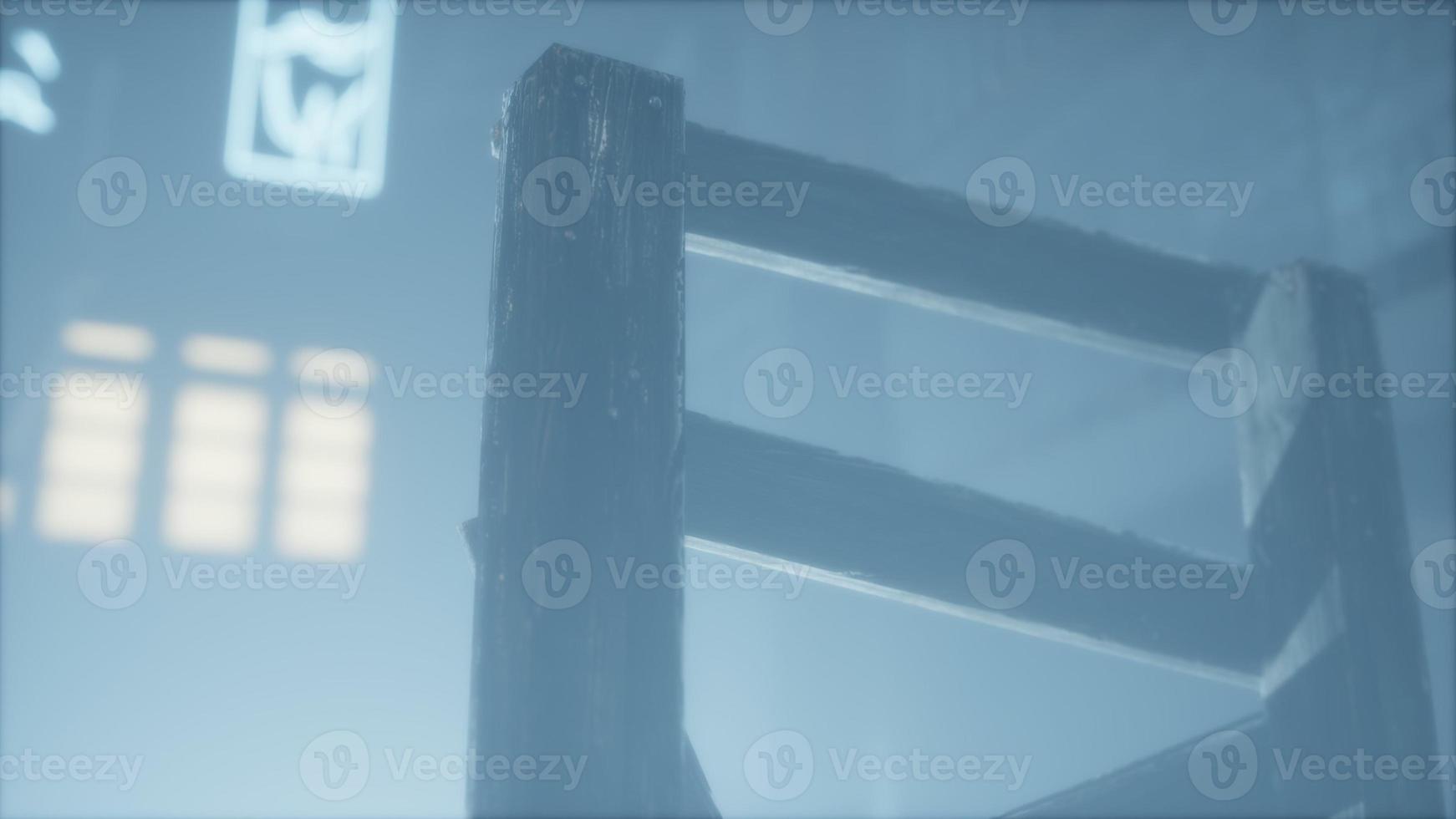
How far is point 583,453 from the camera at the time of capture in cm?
81

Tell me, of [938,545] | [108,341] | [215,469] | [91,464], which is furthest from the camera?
[215,469]

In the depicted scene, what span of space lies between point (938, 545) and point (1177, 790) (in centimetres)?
30

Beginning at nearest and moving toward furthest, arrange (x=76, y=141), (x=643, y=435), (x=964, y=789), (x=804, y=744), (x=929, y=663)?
(x=643, y=435)
(x=964, y=789)
(x=929, y=663)
(x=804, y=744)
(x=76, y=141)

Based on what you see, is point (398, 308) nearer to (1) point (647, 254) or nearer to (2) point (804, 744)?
(2) point (804, 744)

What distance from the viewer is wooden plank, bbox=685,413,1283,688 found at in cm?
96

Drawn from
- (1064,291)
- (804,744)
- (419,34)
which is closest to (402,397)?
(419,34)

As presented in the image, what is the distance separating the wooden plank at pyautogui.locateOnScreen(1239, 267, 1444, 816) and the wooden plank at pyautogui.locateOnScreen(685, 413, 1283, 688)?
1.8 inches

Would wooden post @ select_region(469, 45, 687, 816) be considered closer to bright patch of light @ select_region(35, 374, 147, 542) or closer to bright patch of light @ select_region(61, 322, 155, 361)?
bright patch of light @ select_region(35, 374, 147, 542)

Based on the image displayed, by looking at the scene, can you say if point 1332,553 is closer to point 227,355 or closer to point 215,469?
point 215,469

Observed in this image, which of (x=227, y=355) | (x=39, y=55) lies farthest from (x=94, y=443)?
(x=39, y=55)

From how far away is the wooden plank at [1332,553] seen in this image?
107 cm

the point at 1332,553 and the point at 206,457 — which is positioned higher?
the point at 206,457

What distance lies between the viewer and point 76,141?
8359 millimetres

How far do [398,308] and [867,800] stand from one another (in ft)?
16.2
